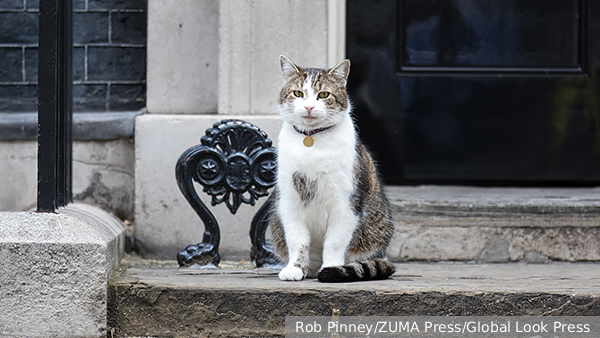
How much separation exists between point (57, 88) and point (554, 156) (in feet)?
8.71

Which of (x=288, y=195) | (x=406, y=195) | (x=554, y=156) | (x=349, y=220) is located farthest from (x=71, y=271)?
(x=554, y=156)

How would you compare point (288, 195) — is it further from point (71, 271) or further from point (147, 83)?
point (147, 83)

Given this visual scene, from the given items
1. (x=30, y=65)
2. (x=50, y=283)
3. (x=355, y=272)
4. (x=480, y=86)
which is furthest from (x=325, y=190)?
(x=30, y=65)

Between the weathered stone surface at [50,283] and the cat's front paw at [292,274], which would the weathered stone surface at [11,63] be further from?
the cat's front paw at [292,274]

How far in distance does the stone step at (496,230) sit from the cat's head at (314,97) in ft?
2.72

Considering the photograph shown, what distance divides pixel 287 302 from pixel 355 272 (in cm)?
27

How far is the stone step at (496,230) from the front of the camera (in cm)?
272

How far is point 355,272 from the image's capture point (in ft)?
6.61

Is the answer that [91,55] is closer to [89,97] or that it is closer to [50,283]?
[89,97]

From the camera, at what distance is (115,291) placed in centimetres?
195

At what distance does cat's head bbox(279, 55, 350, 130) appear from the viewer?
82.8 inches

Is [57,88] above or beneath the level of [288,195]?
above

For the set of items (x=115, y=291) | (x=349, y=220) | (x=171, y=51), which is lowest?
(x=115, y=291)

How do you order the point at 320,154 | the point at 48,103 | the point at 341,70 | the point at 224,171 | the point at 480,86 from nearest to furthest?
the point at 48,103 < the point at 320,154 < the point at 341,70 < the point at 224,171 < the point at 480,86
